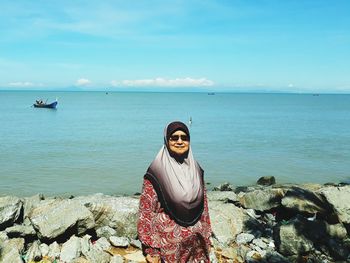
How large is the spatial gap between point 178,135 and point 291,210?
649 centimetres

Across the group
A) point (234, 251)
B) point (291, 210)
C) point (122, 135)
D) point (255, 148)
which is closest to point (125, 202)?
point (234, 251)

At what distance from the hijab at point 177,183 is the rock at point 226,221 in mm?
4332

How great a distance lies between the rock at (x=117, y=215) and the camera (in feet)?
25.6

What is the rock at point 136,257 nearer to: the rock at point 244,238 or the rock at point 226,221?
the rock at point 226,221

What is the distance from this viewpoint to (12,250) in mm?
6410

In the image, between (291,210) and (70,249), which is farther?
(291,210)

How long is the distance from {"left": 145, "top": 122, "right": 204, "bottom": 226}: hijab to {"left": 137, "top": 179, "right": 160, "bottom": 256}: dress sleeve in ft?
0.20

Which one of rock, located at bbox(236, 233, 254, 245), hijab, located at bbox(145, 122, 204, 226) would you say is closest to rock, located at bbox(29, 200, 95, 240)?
rock, located at bbox(236, 233, 254, 245)

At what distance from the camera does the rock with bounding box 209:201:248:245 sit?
7.92 metres

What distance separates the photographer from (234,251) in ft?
24.7

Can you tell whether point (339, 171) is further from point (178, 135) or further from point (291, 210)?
point (178, 135)

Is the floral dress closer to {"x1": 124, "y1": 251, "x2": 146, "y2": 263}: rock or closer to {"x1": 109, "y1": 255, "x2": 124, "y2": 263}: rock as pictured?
{"x1": 109, "y1": 255, "x2": 124, "y2": 263}: rock

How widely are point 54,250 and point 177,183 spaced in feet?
14.3

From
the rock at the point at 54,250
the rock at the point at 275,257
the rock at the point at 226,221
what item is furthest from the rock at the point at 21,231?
the rock at the point at 275,257
